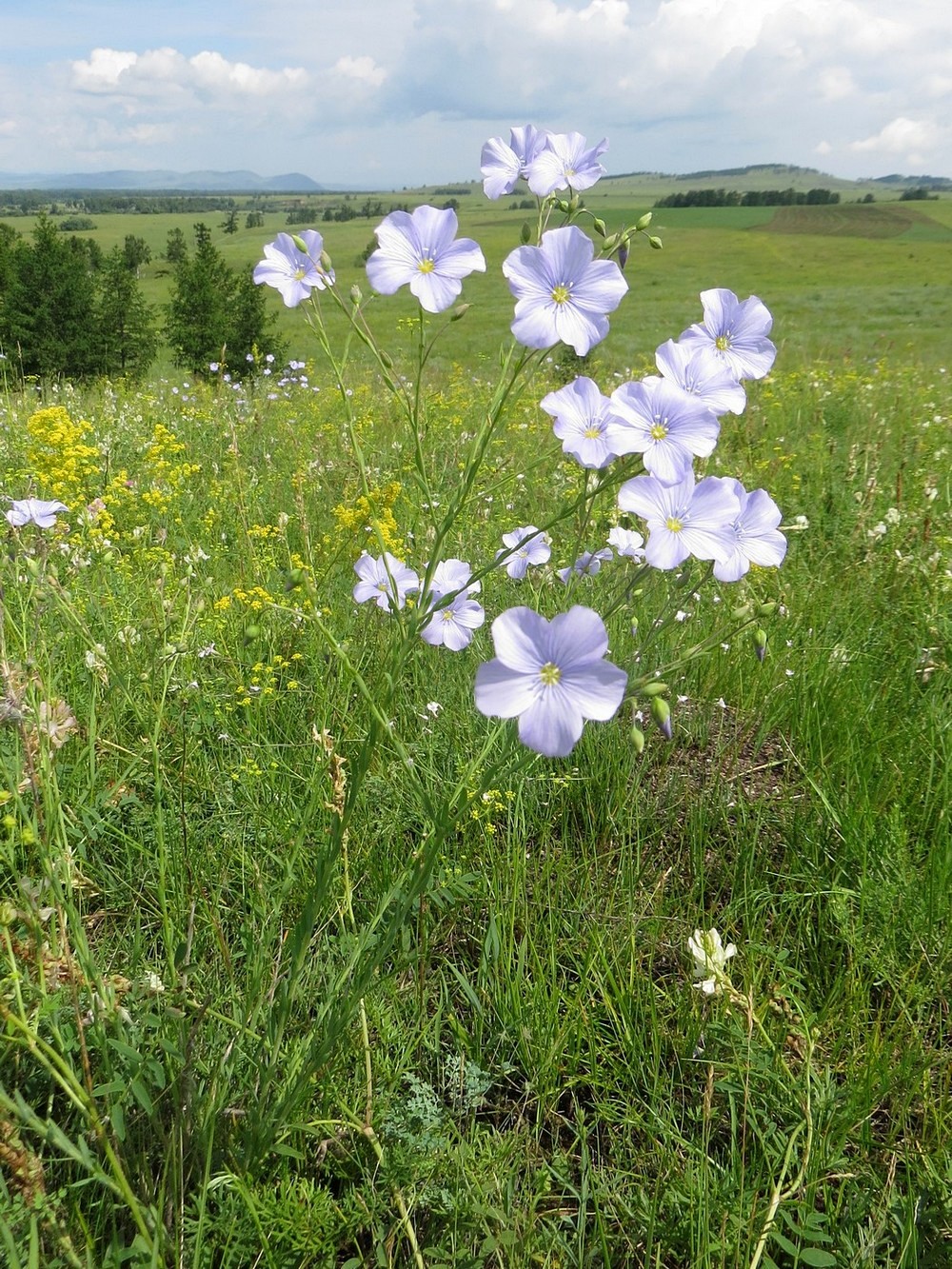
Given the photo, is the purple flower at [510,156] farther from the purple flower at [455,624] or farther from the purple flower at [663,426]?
the purple flower at [455,624]

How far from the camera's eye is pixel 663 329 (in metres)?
32.5

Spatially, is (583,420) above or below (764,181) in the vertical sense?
below

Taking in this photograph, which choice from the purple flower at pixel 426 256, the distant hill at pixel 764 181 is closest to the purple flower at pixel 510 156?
the purple flower at pixel 426 256

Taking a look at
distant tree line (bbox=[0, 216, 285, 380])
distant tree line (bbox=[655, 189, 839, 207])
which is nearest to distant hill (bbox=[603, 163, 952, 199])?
distant tree line (bbox=[655, 189, 839, 207])

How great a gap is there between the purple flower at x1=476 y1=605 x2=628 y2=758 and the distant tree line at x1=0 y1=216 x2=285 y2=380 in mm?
30922

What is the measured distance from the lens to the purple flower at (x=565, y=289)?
1.15 meters

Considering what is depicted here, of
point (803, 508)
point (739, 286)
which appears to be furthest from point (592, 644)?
point (739, 286)

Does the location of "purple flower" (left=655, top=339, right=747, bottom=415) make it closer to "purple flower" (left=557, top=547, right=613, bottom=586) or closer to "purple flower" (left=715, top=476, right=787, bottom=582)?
"purple flower" (left=715, top=476, right=787, bottom=582)

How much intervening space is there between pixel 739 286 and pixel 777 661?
44347 mm

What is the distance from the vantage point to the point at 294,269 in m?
1.46

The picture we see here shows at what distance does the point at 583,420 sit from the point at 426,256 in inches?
14.5

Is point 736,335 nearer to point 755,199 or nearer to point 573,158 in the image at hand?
point 573,158

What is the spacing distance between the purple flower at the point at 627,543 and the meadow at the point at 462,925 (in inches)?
4.9

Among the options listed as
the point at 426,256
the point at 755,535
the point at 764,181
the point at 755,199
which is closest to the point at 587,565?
the point at 755,535
